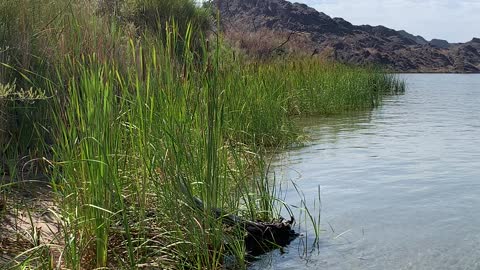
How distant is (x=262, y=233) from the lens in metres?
4.04

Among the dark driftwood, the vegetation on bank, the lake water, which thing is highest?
the vegetation on bank

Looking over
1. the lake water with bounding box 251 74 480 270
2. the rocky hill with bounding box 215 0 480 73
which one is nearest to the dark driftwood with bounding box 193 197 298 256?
the lake water with bounding box 251 74 480 270

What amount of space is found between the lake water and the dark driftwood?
3.2 inches

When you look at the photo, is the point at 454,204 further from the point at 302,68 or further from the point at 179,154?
the point at 302,68

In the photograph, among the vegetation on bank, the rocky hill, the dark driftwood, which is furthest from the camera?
the rocky hill

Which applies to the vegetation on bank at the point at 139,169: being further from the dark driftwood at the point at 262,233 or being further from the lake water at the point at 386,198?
the lake water at the point at 386,198

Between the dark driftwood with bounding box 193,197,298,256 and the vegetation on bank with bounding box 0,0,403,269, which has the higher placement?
the vegetation on bank with bounding box 0,0,403,269

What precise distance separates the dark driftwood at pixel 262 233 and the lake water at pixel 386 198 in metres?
0.08

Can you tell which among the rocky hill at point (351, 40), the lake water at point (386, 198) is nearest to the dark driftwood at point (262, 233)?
the lake water at point (386, 198)

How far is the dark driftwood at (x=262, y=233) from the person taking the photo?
392cm

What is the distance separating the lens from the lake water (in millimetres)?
3988

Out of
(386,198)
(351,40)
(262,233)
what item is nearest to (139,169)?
(262,233)

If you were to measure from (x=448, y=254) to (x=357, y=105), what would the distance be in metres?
11.7

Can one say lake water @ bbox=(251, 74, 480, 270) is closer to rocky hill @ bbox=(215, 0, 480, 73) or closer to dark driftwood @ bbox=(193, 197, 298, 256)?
dark driftwood @ bbox=(193, 197, 298, 256)
